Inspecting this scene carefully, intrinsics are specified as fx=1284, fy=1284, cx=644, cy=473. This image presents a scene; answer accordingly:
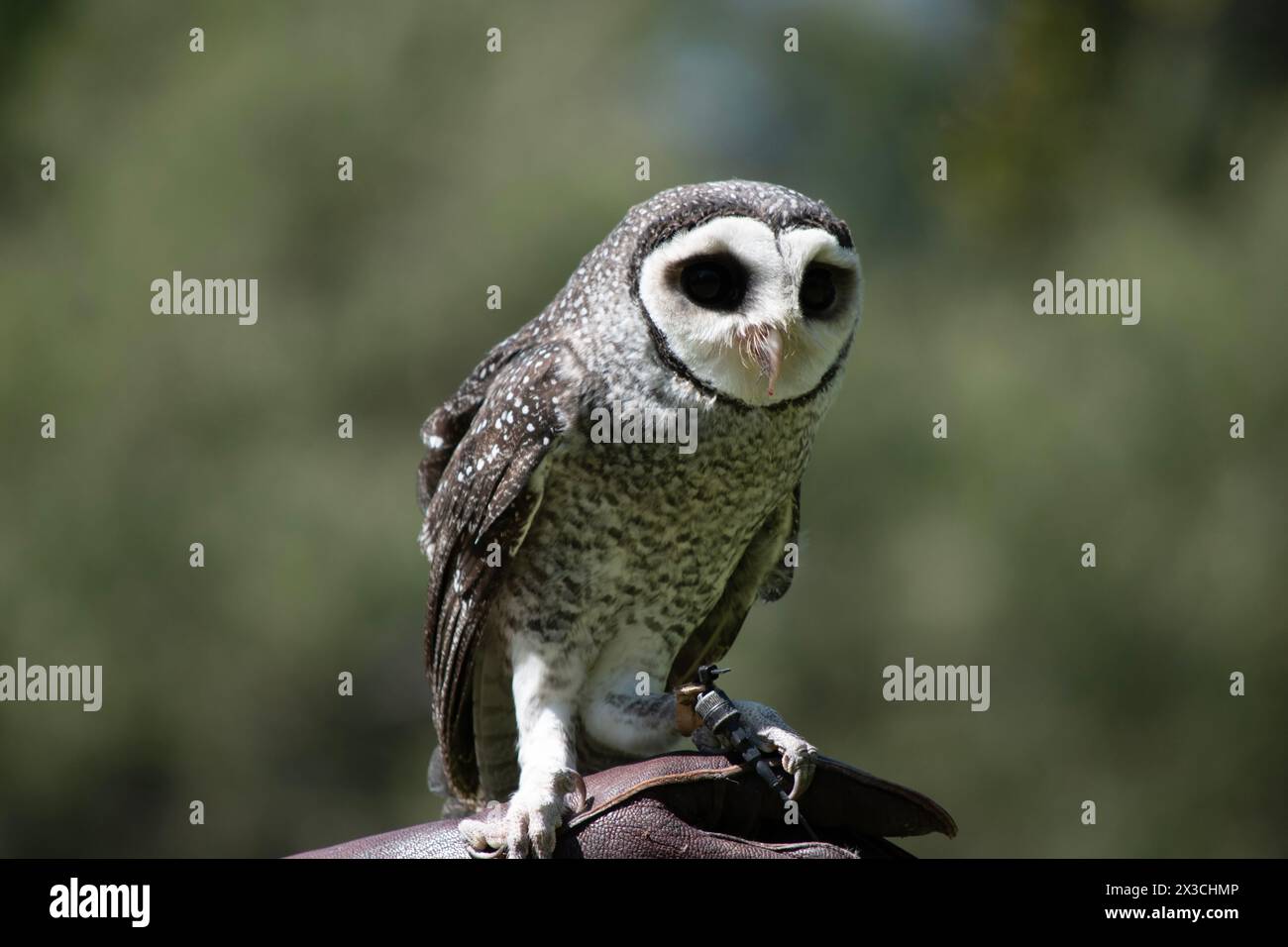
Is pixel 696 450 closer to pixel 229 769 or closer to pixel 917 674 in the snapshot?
pixel 917 674

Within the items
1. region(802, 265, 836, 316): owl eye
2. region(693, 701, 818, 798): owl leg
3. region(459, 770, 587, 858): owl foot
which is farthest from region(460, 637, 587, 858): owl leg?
region(802, 265, 836, 316): owl eye

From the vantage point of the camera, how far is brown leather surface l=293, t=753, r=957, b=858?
7.11 ft

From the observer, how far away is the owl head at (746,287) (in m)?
2.17

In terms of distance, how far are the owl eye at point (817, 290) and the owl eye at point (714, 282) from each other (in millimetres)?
118

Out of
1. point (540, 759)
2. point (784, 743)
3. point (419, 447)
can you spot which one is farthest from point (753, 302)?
point (419, 447)

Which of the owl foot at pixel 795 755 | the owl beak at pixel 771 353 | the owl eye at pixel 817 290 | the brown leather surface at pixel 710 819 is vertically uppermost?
the owl eye at pixel 817 290

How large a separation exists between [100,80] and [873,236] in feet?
16.7

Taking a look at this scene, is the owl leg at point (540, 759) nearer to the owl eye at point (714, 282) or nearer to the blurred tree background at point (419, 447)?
the owl eye at point (714, 282)

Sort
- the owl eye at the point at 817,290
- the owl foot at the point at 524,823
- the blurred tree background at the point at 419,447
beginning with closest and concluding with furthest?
the owl foot at the point at 524,823 < the owl eye at the point at 817,290 < the blurred tree background at the point at 419,447

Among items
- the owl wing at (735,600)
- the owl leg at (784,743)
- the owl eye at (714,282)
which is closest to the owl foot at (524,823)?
the owl leg at (784,743)

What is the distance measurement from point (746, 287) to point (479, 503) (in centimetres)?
63

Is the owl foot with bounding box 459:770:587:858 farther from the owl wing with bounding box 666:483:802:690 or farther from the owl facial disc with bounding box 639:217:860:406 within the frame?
the owl facial disc with bounding box 639:217:860:406

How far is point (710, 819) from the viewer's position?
2.25 meters

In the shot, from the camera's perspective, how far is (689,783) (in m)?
2.22
